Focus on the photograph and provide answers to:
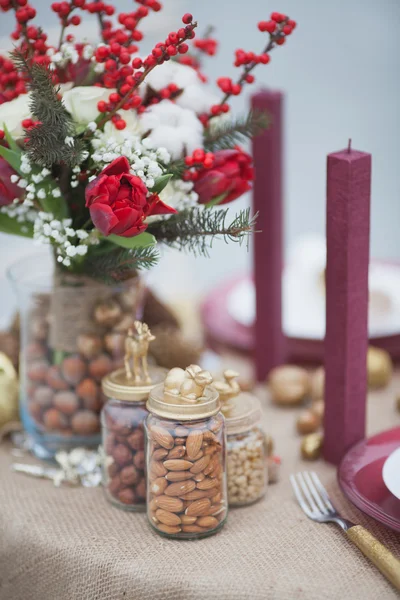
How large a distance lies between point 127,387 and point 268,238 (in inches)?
15.5

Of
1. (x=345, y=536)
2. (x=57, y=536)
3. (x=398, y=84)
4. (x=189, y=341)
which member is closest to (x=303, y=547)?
(x=345, y=536)

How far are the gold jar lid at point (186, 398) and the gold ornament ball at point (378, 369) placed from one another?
0.41m

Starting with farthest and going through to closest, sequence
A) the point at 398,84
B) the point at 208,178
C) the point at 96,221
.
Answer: the point at 398,84 → the point at 208,178 → the point at 96,221

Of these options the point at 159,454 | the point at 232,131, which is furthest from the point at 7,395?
the point at 232,131

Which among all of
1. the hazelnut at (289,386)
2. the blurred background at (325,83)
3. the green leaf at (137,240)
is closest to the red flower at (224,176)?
the green leaf at (137,240)

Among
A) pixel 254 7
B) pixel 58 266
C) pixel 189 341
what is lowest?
pixel 189 341

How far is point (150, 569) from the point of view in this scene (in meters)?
0.70

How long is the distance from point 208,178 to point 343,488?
0.36 meters

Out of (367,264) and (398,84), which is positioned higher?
(398,84)

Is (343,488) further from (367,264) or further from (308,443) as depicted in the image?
(367,264)

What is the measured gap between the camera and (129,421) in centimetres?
79

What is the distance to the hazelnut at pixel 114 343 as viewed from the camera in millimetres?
875

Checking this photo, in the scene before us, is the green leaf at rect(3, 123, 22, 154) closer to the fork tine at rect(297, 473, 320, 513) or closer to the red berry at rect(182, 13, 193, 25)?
the red berry at rect(182, 13, 193, 25)

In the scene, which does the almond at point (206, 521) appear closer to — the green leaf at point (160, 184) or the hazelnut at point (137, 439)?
the hazelnut at point (137, 439)
